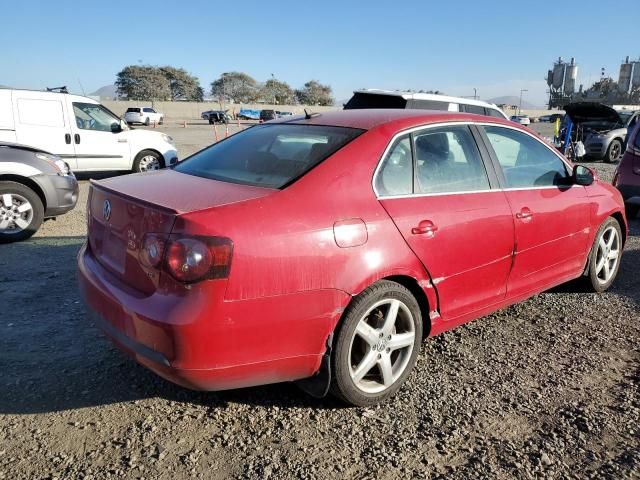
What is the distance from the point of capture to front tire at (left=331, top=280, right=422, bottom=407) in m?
2.67

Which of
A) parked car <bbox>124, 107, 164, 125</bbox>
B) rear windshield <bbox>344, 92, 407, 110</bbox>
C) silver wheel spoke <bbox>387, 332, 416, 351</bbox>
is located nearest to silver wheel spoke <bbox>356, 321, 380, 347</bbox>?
silver wheel spoke <bbox>387, 332, 416, 351</bbox>

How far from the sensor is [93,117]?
34.1 ft

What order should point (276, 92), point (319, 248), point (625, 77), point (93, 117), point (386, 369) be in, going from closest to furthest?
point (319, 248) → point (386, 369) → point (93, 117) → point (625, 77) → point (276, 92)

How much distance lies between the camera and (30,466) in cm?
237

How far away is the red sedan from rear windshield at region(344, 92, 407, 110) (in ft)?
18.2

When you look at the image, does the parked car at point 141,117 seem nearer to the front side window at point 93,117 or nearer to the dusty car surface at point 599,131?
the front side window at point 93,117

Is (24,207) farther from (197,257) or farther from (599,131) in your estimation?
(599,131)

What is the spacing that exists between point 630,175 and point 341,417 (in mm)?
6665

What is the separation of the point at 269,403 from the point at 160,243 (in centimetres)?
115

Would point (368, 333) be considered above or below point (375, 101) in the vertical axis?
below

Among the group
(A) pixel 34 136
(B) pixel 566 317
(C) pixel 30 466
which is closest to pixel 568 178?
(B) pixel 566 317

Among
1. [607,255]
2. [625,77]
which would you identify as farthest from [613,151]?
[625,77]

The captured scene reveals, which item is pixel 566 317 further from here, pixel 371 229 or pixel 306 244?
pixel 306 244

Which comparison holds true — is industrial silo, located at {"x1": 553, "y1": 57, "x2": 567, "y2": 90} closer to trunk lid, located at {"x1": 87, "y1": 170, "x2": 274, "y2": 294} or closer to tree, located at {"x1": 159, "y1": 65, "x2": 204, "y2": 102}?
tree, located at {"x1": 159, "y1": 65, "x2": 204, "y2": 102}
